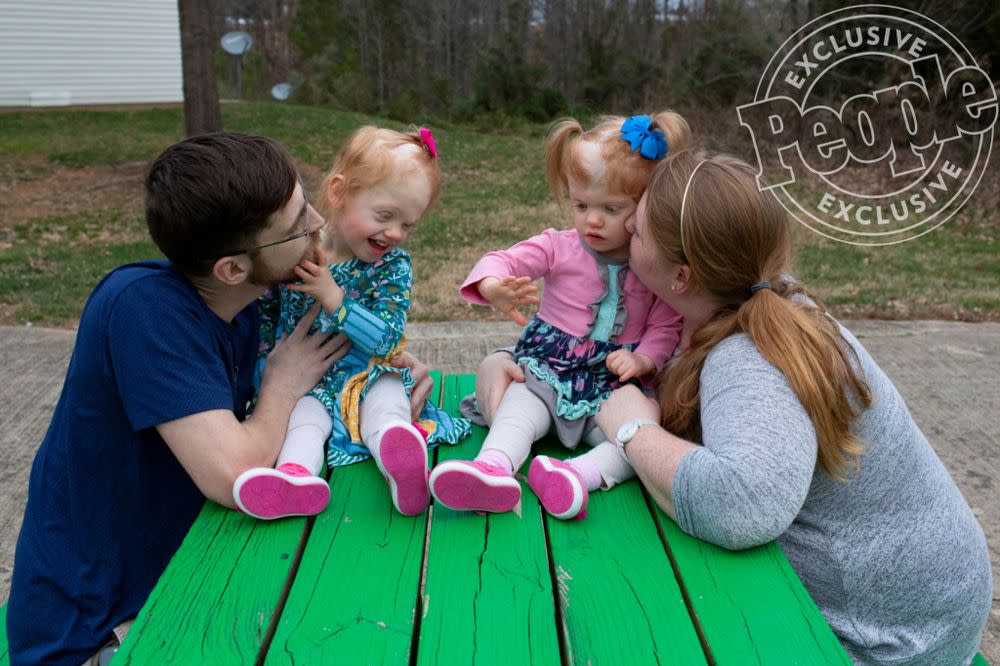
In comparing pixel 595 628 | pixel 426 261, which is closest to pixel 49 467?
pixel 595 628

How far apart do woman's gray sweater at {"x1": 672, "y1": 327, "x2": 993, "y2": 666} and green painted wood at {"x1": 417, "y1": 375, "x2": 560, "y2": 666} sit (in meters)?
0.35

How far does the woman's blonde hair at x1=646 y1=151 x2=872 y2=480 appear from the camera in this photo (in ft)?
6.08

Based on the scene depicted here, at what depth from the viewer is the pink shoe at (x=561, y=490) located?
1.98 meters

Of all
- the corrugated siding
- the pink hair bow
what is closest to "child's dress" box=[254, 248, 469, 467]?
the pink hair bow

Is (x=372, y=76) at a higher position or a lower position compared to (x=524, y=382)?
lower

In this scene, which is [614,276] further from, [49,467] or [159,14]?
[159,14]

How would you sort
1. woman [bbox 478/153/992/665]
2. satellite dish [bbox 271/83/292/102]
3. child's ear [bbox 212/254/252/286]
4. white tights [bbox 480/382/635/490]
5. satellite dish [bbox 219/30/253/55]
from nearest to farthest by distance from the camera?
woman [bbox 478/153/992/665] < child's ear [bbox 212/254/252/286] < white tights [bbox 480/382/635/490] < satellite dish [bbox 219/30/253/55] < satellite dish [bbox 271/83/292/102]

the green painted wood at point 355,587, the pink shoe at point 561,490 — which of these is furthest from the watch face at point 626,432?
the green painted wood at point 355,587

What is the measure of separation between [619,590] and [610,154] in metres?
1.17

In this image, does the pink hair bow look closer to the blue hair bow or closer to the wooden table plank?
the blue hair bow

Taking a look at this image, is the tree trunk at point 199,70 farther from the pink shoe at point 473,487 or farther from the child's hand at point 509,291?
the pink shoe at point 473,487

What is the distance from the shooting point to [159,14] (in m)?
21.1

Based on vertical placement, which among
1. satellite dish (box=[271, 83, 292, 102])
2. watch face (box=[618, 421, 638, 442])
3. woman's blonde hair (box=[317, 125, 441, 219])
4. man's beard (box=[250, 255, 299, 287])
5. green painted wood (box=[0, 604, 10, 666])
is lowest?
satellite dish (box=[271, 83, 292, 102])

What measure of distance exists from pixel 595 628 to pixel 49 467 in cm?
127
